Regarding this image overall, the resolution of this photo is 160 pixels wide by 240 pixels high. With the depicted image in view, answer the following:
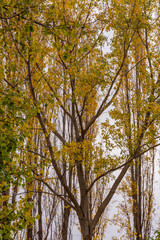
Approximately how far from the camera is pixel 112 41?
5855mm

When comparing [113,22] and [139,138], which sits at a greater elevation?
[113,22]

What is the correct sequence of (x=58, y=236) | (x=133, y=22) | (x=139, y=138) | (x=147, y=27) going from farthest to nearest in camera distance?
(x=58, y=236), (x=147, y=27), (x=133, y=22), (x=139, y=138)

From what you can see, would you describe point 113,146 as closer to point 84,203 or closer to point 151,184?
point 84,203

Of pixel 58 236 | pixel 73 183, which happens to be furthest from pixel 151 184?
pixel 58 236

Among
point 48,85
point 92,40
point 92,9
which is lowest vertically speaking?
point 48,85

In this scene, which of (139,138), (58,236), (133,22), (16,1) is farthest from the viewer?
(58,236)

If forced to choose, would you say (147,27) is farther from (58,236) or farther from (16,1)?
(58,236)

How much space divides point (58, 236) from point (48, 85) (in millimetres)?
4883

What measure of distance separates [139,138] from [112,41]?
2.22 m

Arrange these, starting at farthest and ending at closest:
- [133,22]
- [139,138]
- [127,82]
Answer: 1. [127,82]
2. [133,22]
3. [139,138]

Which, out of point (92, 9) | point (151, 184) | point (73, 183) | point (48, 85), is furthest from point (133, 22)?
point (151, 184)

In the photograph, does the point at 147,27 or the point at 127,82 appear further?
the point at 127,82

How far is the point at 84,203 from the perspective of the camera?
223 inches

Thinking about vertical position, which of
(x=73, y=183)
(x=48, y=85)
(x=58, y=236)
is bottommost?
(x=58, y=236)
